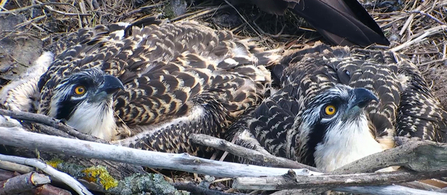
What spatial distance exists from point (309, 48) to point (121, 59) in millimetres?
1651

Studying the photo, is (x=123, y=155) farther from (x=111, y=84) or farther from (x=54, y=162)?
(x=111, y=84)

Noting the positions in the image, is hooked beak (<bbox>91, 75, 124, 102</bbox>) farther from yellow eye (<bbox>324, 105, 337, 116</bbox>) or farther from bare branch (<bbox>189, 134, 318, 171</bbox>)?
yellow eye (<bbox>324, 105, 337, 116</bbox>)

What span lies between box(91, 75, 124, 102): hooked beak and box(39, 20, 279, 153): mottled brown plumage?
1.02ft

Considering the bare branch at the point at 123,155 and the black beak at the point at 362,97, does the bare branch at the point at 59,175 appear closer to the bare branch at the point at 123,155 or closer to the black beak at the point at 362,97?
the bare branch at the point at 123,155

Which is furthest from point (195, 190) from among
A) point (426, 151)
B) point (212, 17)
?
point (212, 17)

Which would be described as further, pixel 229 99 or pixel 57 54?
pixel 57 54

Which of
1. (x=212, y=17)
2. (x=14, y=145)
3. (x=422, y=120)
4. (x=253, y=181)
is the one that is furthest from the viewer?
(x=212, y=17)

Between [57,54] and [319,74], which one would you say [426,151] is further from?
[57,54]

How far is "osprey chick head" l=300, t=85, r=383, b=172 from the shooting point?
402 centimetres

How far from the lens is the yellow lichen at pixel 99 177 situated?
11.7 feet

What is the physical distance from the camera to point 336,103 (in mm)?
4086

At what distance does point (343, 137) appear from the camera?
4031 mm

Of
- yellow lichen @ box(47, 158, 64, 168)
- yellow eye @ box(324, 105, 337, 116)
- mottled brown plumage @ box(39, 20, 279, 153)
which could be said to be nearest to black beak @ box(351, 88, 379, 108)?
yellow eye @ box(324, 105, 337, 116)

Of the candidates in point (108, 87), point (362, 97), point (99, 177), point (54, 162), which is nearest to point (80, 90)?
point (108, 87)
